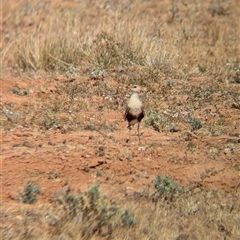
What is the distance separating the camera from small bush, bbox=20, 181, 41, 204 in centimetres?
566

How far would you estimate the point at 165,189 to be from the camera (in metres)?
6.03

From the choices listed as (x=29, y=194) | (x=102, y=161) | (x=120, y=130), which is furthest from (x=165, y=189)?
(x=120, y=130)

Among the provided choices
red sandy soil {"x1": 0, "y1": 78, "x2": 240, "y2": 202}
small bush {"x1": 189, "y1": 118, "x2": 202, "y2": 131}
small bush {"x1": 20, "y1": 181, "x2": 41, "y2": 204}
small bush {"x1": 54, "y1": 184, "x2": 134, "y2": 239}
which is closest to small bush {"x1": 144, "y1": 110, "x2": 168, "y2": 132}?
red sandy soil {"x1": 0, "y1": 78, "x2": 240, "y2": 202}

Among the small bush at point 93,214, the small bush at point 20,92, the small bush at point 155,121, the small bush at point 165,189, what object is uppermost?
the small bush at point 20,92

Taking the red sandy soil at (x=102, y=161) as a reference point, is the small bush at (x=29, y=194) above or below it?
below

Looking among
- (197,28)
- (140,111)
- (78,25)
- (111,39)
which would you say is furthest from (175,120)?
(197,28)

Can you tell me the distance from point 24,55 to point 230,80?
11.6ft

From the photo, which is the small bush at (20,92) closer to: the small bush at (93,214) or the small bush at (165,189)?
the small bush at (165,189)

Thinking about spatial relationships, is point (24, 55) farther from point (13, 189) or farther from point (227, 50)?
point (13, 189)

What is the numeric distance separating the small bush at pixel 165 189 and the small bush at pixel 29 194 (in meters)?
1.03

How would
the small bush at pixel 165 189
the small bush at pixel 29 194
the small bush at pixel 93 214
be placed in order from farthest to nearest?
the small bush at pixel 165 189
the small bush at pixel 29 194
the small bush at pixel 93 214

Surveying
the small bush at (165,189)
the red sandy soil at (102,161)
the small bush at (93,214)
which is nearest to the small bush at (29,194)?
the red sandy soil at (102,161)

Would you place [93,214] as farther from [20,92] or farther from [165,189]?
[20,92]

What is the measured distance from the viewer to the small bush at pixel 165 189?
19.6ft
